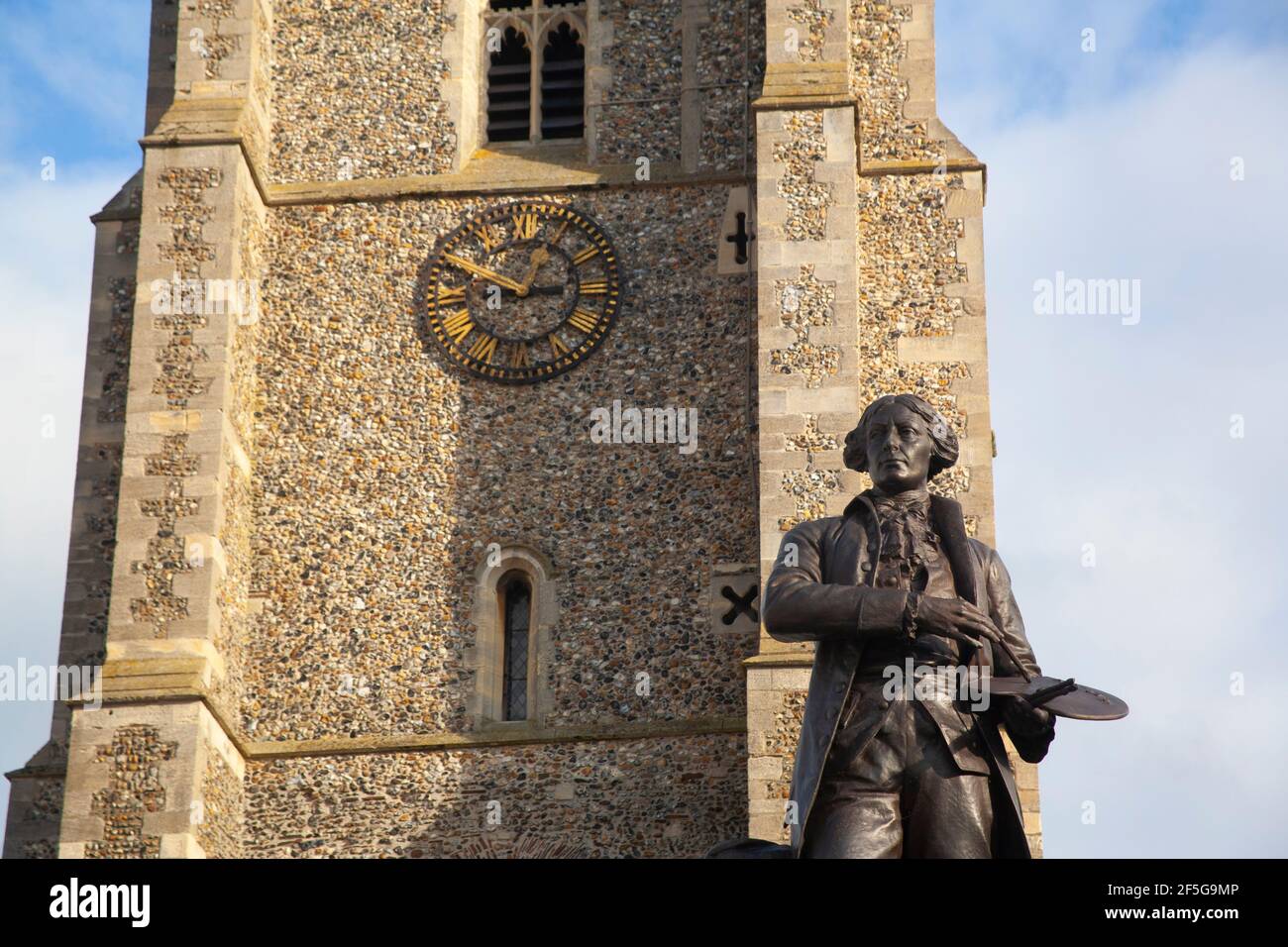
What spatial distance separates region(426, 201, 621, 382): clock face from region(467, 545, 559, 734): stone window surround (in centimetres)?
157

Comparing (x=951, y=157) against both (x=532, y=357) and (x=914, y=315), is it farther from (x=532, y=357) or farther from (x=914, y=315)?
(x=532, y=357)

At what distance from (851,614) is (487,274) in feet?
41.3

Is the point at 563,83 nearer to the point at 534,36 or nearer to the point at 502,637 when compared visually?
the point at 534,36

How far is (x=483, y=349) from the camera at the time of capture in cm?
2083

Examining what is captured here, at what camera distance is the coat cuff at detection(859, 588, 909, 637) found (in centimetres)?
875

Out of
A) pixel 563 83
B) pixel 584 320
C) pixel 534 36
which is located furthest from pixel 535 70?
pixel 584 320

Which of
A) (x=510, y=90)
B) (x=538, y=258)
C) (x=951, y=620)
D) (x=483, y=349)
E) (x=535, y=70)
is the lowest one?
(x=951, y=620)

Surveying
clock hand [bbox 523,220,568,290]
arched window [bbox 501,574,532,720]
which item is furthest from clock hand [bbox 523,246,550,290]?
arched window [bbox 501,574,532,720]

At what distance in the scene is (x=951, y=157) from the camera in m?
20.8

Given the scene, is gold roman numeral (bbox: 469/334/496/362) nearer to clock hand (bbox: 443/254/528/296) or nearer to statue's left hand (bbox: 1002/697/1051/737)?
clock hand (bbox: 443/254/528/296)

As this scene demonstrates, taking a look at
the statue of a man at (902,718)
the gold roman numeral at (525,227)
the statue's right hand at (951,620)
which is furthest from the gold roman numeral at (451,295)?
the statue's right hand at (951,620)

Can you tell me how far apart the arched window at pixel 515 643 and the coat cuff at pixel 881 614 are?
1098cm

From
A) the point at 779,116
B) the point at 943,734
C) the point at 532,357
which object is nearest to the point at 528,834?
the point at 532,357
